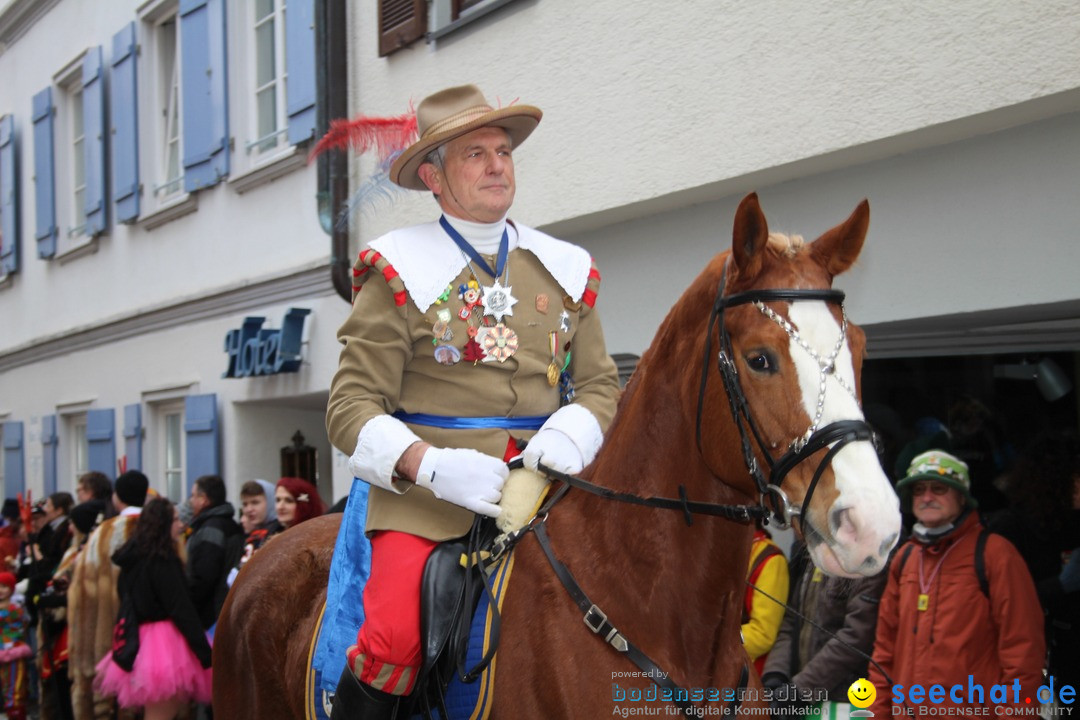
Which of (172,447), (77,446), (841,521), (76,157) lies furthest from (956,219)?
(76,157)

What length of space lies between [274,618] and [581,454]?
61.5 inches

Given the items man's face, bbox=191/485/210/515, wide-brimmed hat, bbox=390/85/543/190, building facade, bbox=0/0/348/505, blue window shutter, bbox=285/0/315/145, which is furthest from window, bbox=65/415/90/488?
wide-brimmed hat, bbox=390/85/543/190

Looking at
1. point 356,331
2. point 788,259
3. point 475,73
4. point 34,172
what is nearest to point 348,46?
point 475,73

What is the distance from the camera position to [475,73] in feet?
23.7

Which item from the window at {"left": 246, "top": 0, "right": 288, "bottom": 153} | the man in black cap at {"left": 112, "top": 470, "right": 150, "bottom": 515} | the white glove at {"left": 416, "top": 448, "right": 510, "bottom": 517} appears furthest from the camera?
the window at {"left": 246, "top": 0, "right": 288, "bottom": 153}

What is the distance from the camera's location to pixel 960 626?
13.8ft

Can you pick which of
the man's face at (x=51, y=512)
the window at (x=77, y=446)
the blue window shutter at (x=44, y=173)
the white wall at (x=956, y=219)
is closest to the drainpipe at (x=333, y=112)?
the white wall at (x=956, y=219)

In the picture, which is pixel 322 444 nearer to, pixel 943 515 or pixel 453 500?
pixel 943 515

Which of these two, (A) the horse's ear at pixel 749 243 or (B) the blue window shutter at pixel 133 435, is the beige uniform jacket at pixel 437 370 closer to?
(A) the horse's ear at pixel 749 243

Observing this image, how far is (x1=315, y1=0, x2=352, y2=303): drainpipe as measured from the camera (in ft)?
27.7

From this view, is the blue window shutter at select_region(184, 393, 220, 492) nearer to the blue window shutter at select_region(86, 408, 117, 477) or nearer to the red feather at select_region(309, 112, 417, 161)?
the blue window shutter at select_region(86, 408, 117, 477)

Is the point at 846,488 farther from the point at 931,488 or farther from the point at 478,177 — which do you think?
the point at 931,488

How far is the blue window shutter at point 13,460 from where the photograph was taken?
1503 cm

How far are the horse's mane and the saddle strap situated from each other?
3.09ft
